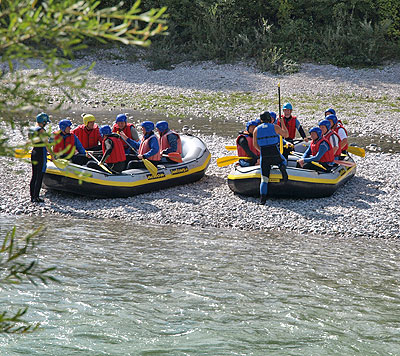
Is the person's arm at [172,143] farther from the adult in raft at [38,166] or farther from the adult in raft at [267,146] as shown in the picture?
the adult in raft at [38,166]

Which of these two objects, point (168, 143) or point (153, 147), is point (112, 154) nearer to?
point (153, 147)

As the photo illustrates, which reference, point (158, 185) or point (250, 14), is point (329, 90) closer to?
point (250, 14)

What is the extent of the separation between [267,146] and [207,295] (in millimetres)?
3989

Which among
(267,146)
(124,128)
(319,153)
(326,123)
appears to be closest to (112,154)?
(124,128)

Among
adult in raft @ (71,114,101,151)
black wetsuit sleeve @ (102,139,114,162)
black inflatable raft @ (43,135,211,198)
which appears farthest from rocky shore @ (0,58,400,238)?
adult in raft @ (71,114,101,151)

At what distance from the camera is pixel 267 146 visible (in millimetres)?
10727

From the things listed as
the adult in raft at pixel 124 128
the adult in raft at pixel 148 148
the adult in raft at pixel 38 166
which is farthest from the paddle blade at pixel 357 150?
the adult in raft at pixel 38 166

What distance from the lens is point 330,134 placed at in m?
11.4

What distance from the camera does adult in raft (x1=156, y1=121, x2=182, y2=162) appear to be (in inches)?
475

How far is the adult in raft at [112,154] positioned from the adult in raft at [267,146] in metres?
2.54

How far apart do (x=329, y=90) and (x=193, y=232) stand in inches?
583

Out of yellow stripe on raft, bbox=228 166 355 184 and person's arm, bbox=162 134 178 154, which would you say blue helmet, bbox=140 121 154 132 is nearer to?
person's arm, bbox=162 134 178 154

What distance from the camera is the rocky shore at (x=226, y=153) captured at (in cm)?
1048

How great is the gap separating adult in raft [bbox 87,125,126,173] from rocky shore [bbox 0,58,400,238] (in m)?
0.66
